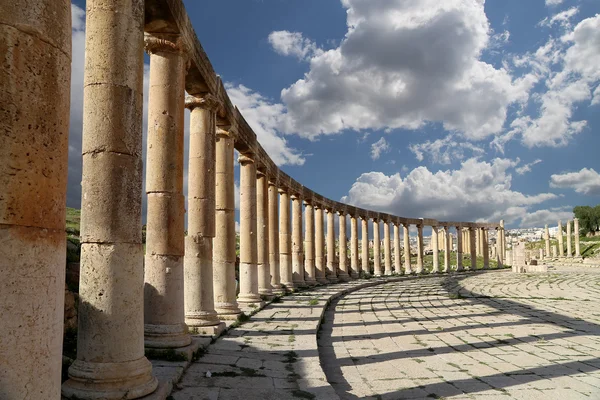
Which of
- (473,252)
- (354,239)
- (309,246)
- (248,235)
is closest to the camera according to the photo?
(248,235)

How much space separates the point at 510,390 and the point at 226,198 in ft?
29.1

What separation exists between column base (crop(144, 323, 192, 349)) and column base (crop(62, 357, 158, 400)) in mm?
2080

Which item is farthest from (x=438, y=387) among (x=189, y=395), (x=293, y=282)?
(x=293, y=282)

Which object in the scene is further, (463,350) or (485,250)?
(485,250)

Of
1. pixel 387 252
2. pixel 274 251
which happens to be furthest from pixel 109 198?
pixel 387 252

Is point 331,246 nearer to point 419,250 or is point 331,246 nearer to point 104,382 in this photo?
point 419,250

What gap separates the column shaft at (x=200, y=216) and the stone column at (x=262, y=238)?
7473 mm

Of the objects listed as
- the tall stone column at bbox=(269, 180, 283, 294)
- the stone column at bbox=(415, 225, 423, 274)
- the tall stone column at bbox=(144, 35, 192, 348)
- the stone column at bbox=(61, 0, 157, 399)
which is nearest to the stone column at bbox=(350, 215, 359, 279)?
the stone column at bbox=(415, 225, 423, 274)

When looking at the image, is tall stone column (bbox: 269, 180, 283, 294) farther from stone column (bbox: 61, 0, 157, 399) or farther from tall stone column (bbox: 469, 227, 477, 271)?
tall stone column (bbox: 469, 227, 477, 271)

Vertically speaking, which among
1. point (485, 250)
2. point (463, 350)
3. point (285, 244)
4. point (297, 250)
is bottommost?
point (463, 350)

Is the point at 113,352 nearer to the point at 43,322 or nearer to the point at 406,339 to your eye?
the point at 43,322

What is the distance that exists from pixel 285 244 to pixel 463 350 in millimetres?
14493

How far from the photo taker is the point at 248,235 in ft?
53.9

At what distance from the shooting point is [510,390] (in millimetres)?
7367
